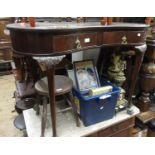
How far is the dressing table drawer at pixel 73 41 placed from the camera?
94cm

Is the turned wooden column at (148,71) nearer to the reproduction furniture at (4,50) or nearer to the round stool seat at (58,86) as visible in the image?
the round stool seat at (58,86)

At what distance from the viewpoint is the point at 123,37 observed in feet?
3.92

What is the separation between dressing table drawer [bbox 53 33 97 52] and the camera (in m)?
0.94

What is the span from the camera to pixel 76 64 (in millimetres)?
1426

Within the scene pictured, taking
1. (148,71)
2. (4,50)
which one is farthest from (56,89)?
(4,50)

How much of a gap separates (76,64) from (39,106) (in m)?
0.46

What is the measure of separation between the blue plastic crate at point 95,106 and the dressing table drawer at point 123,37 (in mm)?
374

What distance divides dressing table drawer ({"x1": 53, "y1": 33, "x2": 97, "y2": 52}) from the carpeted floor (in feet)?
3.85

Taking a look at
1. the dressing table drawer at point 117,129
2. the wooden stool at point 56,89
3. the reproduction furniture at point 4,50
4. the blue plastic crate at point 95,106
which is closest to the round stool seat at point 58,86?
the wooden stool at point 56,89

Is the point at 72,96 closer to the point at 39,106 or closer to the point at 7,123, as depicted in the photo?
the point at 39,106

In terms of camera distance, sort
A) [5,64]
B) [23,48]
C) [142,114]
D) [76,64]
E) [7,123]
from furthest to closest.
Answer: [5,64]
[7,123]
[142,114]
[76,64]
[23,48]

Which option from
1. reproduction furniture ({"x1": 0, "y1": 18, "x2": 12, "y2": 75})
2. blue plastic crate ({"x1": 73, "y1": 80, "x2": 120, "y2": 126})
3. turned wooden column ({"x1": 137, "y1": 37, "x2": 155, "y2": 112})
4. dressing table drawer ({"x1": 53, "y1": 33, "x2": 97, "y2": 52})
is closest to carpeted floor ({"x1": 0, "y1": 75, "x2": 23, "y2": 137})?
reproduction furniture ({"x1": 0, "y1": 18, "x2": 12, "y2": 75})

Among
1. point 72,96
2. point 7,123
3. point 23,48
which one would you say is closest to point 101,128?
point 72,96
